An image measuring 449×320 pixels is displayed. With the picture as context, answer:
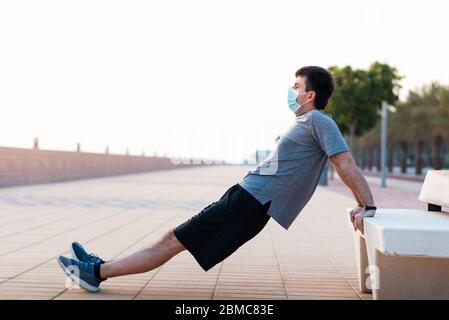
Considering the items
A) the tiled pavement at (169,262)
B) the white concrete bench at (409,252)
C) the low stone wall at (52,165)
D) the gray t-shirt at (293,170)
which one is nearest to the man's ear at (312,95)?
the gray t-shirt at (293,170)

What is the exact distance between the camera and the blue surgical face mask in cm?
422

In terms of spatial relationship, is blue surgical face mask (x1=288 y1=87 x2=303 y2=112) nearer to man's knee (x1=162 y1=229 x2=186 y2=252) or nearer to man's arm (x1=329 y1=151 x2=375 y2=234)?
man's arm (x1=329 y1=151 x2=375 y2=234)

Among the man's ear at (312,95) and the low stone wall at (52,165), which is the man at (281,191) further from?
the low stone wall at (52,165)

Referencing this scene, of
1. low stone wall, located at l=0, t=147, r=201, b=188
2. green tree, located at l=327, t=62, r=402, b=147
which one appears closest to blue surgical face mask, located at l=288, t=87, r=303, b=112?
low stone wall, located at l=0, t=147, r=201, b=188

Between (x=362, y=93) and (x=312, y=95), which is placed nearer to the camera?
(x=312, y=95)

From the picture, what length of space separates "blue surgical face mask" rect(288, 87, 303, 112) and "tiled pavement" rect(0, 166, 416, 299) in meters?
1.32

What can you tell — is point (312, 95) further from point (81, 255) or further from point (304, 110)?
point (81, 255)

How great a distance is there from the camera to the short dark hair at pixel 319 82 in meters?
4.19

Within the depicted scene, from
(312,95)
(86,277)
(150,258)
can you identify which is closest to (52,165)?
(86,277)

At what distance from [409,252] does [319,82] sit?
4.14ft

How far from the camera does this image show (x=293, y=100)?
167 inches

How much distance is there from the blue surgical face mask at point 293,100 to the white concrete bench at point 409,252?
0.87 metres
